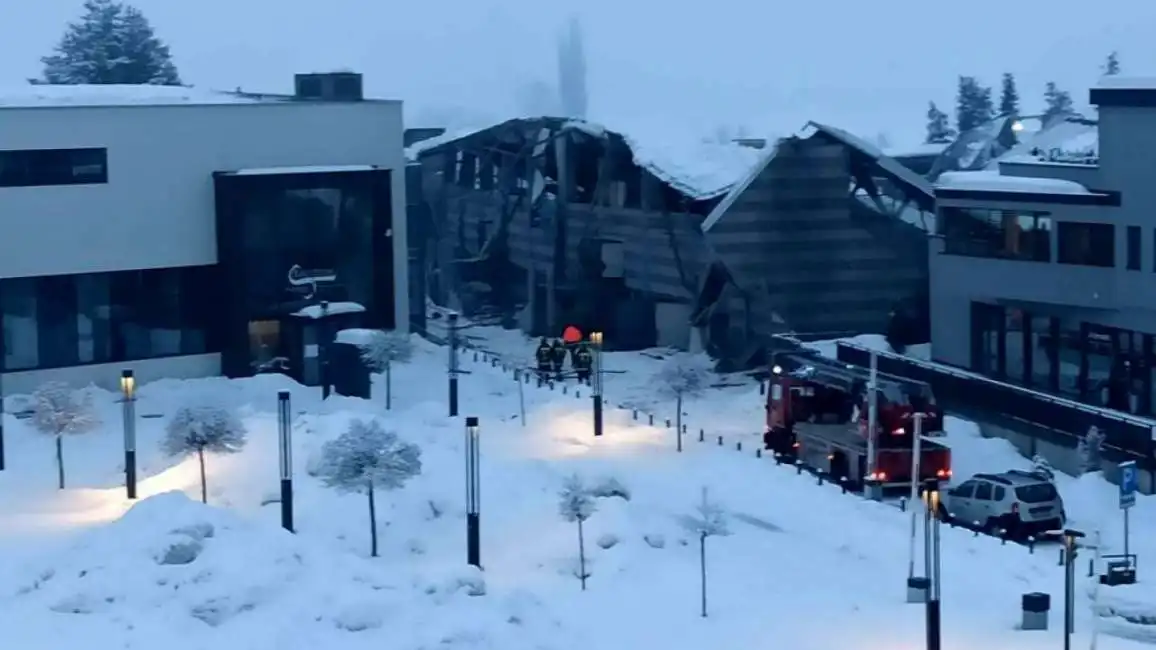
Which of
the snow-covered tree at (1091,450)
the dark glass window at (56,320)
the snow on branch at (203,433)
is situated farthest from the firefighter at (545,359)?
the snow on branch at (203,433)

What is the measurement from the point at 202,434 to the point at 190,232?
15.2 meters

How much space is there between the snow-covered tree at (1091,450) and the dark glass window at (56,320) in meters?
23.6

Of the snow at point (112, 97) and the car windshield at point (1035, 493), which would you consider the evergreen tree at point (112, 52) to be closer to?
the snow at point (112, 97)

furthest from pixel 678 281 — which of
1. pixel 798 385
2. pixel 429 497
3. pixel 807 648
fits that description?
pixel 807 648

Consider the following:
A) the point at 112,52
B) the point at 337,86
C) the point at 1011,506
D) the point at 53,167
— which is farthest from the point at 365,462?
the point at 112,52

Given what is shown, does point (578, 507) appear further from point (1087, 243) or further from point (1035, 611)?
point (1087, 243)

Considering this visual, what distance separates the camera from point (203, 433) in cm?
3086

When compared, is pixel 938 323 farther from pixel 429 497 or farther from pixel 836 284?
pixel 429 497

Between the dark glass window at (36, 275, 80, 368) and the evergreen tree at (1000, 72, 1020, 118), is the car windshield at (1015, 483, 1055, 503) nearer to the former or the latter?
the dark glass window at (36, 275, 80, 368)

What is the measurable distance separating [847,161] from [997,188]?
9192mm

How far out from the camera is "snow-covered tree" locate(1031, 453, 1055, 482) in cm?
3213

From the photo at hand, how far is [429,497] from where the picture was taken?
29281mm

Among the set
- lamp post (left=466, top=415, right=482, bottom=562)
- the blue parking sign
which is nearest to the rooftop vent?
lamp post (left=466, top=415, right=482, bottom=562)

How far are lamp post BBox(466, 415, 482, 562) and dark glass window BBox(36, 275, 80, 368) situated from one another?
19.7m
